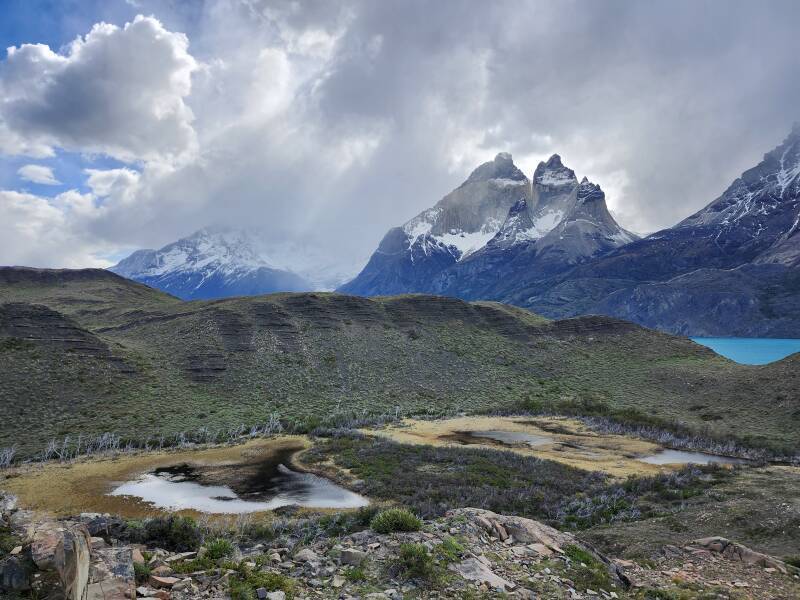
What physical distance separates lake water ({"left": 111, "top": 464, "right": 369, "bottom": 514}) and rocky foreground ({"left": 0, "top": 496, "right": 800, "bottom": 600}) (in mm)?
12313

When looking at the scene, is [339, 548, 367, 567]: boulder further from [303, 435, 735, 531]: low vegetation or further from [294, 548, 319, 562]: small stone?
[303, 435, 735, 531]: low vegetation

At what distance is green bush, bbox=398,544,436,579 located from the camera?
11211 millimetres

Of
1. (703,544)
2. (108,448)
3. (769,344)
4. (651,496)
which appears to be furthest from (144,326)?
(769,344)

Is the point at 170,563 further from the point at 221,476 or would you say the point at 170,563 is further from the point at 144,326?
the point at 144,326

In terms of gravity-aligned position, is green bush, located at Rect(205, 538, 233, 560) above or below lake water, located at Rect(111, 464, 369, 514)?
above

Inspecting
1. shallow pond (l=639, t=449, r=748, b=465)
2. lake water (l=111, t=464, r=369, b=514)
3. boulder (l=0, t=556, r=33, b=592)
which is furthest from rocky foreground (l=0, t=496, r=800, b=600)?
shallow pond (l=639, t=449, r=748, b=465)

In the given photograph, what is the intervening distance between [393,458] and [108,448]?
24.5 m

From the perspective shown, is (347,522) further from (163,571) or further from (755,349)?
(755,349)

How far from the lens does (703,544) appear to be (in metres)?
16.0

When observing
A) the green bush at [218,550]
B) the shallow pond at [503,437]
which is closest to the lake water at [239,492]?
the green bush at [218,550]

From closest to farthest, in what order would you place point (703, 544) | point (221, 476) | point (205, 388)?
point (703, 544) → point (221, 476) → point (205, 388)

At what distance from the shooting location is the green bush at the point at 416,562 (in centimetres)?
1121

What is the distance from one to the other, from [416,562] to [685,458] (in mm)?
36442

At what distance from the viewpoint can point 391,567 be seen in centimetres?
1148
